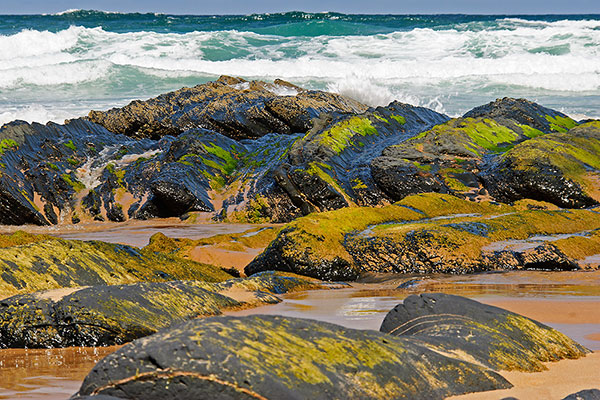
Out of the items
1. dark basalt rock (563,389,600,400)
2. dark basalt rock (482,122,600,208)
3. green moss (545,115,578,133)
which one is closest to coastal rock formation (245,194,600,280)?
dark basalt rock (482,122,600,208)

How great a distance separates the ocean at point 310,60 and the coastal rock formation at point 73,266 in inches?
763

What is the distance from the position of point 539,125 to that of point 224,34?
32.9m

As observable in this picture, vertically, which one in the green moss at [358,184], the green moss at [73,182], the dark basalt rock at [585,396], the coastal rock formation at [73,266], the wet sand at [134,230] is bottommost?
the wet sand at [134,230]

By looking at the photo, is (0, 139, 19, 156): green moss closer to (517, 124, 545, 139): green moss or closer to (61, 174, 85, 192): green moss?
(61, 174, 85, 192): green moss

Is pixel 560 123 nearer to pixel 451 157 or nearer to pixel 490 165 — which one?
pixel 451 157

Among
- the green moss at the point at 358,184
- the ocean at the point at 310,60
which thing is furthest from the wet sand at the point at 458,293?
the ocean at the point at 310,60

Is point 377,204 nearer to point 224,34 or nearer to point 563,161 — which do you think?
point 563,161

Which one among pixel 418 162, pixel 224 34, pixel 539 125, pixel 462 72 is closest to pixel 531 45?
pixel 462 72

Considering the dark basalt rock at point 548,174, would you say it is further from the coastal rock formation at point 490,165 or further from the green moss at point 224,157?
the green moss at point 224,157

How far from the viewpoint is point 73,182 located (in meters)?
13.4

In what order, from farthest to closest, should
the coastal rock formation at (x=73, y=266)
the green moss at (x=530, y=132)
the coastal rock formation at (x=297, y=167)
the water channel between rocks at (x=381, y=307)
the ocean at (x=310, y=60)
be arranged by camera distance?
the ocean at (x=310, y=60) → the green moss at (x=530, y=132) → the coastal rock formation at (x=297, y=167) → the coastal rock formation at (x=73, y=266) → the water channel between rocks at (x=381, y=307)

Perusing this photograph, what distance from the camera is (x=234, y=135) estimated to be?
1716 cm

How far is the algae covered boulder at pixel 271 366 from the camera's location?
2.35 meters

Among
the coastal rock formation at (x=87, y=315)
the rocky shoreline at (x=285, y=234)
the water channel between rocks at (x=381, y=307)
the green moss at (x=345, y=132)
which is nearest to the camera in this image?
the rocky shoreline at (x=285, y=234)
